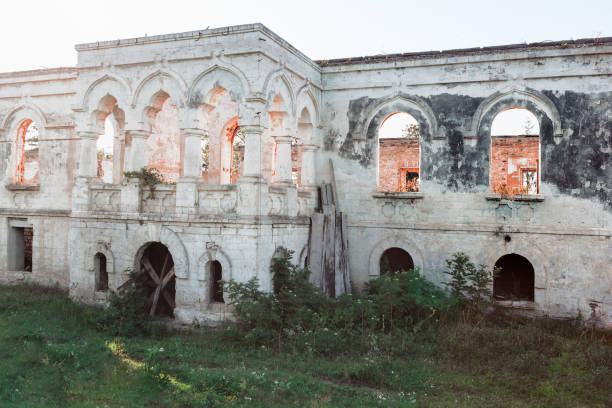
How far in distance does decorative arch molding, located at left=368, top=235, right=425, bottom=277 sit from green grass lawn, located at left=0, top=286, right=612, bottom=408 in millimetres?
2863

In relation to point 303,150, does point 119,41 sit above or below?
above

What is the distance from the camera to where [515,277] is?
1412cm

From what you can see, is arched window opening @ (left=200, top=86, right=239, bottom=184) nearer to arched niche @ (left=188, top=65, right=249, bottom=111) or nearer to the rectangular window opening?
arched niche @ (left=188, top=65, right=249, bottom=111)

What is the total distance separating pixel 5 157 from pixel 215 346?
10.7 meters

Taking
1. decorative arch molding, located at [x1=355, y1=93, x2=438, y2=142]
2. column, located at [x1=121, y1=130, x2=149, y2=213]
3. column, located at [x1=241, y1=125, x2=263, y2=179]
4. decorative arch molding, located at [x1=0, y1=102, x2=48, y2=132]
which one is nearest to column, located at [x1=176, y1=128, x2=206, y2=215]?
column, located at [x1=121, y1=130, x2=149, y2=213]

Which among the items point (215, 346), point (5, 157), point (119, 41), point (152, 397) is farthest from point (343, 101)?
point (5, 157)

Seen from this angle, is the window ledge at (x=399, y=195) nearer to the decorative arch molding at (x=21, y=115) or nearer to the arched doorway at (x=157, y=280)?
the arched doorway at (x=157, y=280)

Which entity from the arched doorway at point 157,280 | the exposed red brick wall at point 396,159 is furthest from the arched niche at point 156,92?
the exposed red brick wall at point 396,159

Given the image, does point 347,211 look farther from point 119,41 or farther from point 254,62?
point 119,41

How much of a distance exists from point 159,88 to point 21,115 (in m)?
6.63

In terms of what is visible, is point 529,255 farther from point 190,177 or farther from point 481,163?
point 190,177

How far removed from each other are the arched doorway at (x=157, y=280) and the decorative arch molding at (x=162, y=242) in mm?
287

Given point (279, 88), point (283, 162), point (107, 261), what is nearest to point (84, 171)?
point (107, 261)

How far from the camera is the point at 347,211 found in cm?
1440
